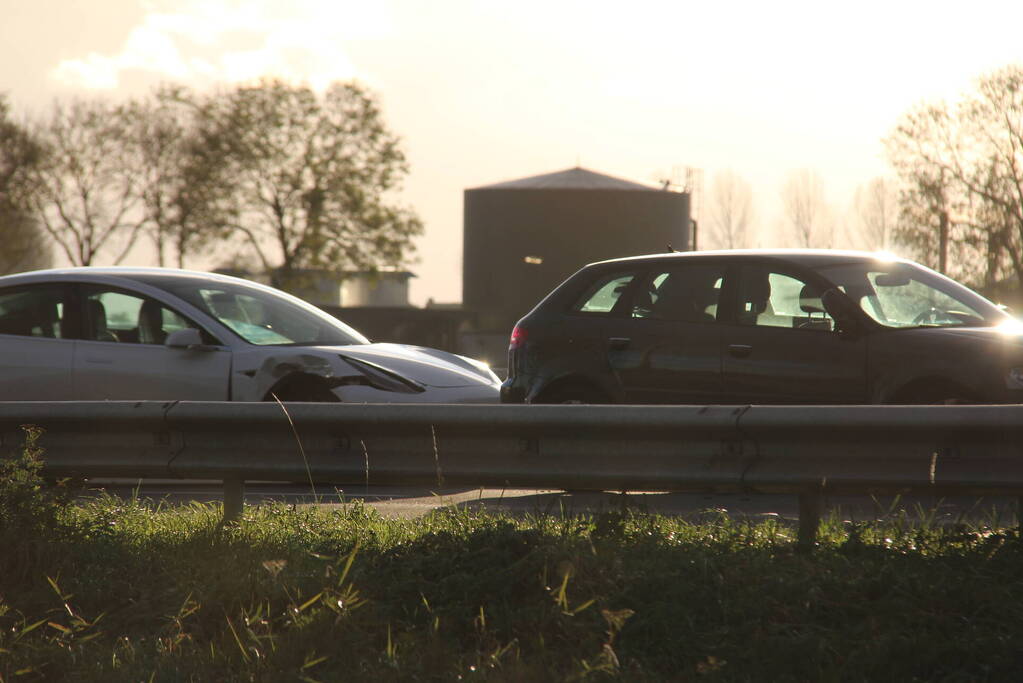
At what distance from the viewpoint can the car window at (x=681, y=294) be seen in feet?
28.9

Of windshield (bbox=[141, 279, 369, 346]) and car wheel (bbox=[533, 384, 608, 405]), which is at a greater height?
windshield (bbox=[141, 279, 369, 346])

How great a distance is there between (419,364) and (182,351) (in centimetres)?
173

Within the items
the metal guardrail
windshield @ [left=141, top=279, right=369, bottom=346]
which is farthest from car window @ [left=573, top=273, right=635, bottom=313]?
the metal guardrail

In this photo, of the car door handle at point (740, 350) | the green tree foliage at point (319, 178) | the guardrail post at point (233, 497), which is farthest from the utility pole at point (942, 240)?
the guardrail post at point (233, 497)

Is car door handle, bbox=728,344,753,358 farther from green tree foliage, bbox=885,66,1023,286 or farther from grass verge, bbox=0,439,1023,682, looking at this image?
green tree foliage, bbox=885,66,1023,286

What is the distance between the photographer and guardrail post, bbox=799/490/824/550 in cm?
524

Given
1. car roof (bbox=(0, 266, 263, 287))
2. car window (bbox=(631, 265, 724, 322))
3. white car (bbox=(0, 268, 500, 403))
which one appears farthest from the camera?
car roof (bbox=(0, 266, 263, 287))

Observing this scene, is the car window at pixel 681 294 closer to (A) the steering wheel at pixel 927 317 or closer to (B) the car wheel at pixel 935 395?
(A) the steering wheel at pixel 927 317

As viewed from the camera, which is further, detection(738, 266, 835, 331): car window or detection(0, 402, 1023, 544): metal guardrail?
detection(738, 266, 835, 331): car window

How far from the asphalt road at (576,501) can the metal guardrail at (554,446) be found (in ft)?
0.67

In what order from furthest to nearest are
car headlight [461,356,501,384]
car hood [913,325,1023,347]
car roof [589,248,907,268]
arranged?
car headlight [461,356,501,384] < car roof [589,248,907,268] < car hood [913,325,1023,347]

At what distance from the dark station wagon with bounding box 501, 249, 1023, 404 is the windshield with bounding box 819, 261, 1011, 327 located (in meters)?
0.01

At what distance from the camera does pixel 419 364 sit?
9969 millimetres

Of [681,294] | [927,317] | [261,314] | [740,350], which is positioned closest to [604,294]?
[681,294]
